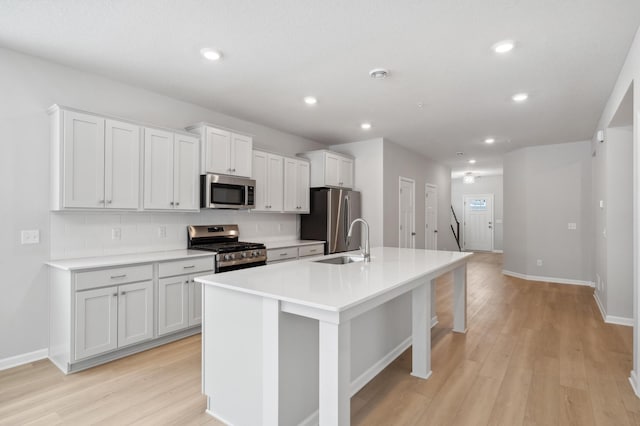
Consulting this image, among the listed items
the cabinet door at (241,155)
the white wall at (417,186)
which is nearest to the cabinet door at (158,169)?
the cabinet door at (241,155)

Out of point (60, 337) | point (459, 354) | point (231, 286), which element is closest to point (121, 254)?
point (60, 337)

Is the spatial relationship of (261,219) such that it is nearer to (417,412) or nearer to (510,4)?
(417,412)

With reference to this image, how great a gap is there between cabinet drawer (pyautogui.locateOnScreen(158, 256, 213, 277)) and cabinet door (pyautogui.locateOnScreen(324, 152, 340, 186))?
246 cm

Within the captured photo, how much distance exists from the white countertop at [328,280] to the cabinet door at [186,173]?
168cm

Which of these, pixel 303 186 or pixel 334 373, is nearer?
pixel 334 373

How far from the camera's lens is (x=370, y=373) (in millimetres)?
2561

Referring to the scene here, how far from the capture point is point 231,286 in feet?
6.15

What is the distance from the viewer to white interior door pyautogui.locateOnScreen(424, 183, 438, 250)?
7.61 m

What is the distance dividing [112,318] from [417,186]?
5.95 m

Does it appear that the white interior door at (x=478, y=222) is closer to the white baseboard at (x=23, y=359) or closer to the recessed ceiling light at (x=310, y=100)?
the recessed ceiling light at (x=310, y=100)

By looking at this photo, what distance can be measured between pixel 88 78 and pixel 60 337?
7.73ft

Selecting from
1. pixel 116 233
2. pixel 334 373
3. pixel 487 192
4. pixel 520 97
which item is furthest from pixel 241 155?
pixel 487 192

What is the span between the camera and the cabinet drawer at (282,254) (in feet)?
14.2

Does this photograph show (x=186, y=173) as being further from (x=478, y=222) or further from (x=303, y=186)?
(x=478, y=222)
